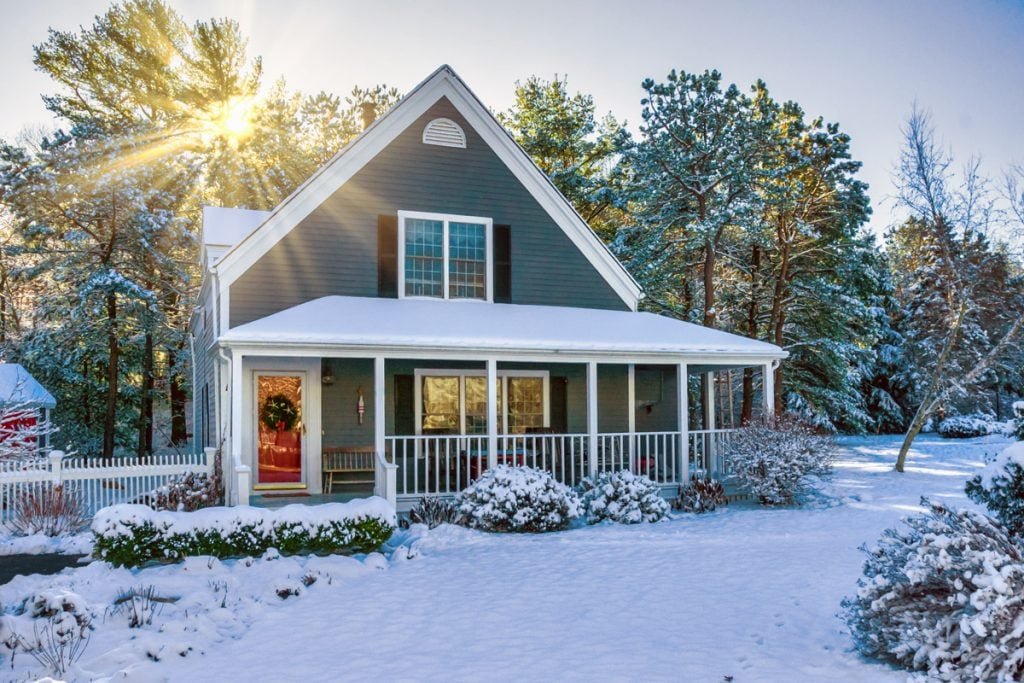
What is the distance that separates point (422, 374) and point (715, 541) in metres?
6.64

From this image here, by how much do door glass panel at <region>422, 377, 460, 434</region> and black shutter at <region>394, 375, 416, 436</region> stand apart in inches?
10.1

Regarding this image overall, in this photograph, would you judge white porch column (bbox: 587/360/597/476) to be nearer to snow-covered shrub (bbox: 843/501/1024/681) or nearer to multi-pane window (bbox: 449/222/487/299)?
multi-pane window (bbox: 449/222/487/299)

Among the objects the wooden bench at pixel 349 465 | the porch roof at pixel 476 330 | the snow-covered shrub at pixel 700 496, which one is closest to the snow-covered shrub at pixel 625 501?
the snow-covered shrub at pixel 700 496

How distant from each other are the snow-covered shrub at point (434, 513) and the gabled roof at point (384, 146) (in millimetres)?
5391

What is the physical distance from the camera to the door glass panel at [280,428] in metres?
13.4

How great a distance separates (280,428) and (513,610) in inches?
307

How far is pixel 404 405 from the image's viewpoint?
14266 mm

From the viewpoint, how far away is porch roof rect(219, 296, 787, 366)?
1145 centimetres

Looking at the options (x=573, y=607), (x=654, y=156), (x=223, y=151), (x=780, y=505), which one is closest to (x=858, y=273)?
(x=654, y=156)

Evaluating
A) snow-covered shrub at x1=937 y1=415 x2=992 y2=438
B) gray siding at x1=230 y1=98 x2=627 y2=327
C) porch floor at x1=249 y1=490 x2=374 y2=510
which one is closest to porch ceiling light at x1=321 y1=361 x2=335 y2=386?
gray siding at x1=230 y1=98 x2=627 y2=327

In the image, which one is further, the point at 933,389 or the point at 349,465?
the point at 933,389

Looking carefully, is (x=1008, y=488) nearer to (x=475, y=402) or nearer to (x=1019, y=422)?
(x=1019, y=422)

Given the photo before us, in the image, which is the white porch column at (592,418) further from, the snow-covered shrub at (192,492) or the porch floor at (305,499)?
the snow-covered shrub at (192,492)

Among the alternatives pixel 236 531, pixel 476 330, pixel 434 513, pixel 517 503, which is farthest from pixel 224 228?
pixel 517 503
